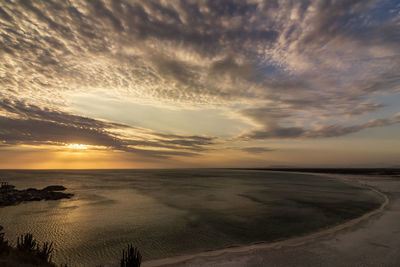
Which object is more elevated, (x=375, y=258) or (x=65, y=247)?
(x=375, y=258)

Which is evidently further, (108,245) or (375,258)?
(108,245)

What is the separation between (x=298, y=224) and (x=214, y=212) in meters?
10.2

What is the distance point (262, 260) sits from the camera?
11227 mm

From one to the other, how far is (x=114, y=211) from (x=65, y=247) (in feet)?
41.3

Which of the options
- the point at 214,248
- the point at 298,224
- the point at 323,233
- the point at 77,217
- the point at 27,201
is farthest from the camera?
the point at 27,201

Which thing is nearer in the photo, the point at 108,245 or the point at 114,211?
the point at 108,245

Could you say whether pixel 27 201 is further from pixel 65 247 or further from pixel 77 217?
pixel 65 247

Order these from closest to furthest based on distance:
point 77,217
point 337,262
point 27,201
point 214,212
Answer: point 337,262
point 77,217
point 214,212
point 27,201

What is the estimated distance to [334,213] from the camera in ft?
79.2

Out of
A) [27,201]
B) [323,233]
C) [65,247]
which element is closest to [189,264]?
[65,247]

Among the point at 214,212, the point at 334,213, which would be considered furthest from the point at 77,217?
the point at 334,213

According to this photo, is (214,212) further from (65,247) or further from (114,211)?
(65,247)

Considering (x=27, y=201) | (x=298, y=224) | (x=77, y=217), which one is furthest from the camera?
(x=27, y=201)

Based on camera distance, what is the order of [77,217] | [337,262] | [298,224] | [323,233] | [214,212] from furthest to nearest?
[214,212], [77,217], [298,224], [323,233], [337,262]
